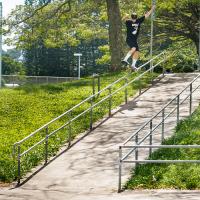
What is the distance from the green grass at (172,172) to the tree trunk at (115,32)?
1318 cm

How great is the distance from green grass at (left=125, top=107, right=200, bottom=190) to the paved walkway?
385mm

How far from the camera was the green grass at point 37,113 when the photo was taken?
13.1m

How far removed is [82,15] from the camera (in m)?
30.8

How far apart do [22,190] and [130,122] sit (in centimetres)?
529

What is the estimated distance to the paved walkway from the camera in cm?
1002

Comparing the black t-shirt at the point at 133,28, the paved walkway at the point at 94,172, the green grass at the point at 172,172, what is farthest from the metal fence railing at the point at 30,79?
the green grass at the point at 172,172

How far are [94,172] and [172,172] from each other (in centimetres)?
189

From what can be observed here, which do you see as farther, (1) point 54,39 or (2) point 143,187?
(1) point 54,39

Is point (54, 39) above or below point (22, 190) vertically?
above

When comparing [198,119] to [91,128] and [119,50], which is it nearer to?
[91,128]

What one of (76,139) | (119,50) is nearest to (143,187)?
(76,139)

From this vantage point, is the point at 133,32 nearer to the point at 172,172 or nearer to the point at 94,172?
the point at 94,172

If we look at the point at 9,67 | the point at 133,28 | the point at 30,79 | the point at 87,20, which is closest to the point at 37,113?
the point at 133,28

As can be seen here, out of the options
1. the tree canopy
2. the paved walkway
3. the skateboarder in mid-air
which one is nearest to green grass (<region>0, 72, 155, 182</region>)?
the paved walkway
